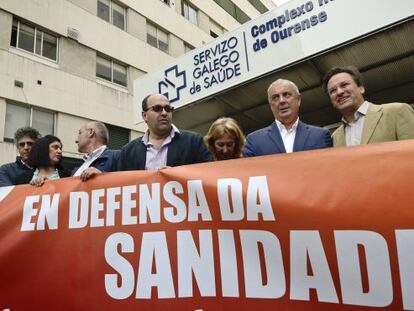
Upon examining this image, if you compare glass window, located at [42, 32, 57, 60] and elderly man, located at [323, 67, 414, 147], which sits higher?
glass window, located at [42, 32, 57, 60]

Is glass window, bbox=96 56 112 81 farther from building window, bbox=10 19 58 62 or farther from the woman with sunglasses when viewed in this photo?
the woman with sunglasses

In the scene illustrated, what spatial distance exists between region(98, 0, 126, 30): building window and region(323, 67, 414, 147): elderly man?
46.5 feet

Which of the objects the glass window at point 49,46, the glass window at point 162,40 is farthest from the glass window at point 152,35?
the glass window at point 49,46

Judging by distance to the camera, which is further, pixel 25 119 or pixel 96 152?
pixel 25 119

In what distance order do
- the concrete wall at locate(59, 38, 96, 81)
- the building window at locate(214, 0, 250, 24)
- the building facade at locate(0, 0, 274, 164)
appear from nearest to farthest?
1. the building facade at locate(0, 0, 274, 164)
2. the concrete wall at locate(59, 38, 96, 81)
3. the building window at locate(214, 0, 250, 24)

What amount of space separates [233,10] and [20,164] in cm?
2274

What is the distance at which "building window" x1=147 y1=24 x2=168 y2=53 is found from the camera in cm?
1678

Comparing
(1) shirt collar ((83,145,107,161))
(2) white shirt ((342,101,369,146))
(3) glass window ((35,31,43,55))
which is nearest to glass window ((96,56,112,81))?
(3) glass window ((35,31,43,55))

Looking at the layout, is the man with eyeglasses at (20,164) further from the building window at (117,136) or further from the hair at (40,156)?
the building window at (117,136)

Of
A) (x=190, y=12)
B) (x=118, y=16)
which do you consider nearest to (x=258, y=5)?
(x=190, y=12)

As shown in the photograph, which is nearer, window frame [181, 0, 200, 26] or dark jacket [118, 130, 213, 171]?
dark jacket [118, 130, 213, 171]

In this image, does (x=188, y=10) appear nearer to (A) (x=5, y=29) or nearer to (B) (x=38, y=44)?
(B) (x=38, y=44)

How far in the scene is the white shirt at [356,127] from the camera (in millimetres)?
2211

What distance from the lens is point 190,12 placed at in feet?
64.8
